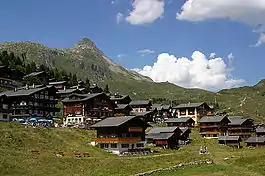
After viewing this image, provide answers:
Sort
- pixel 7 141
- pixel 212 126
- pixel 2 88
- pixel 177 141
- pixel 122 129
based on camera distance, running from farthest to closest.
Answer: pixel 2 88, pixel 212 126, pixel 177 141, pixel 122 129, pixel 7 141

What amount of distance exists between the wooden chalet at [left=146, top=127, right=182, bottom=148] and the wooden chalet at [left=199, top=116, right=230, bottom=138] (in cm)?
2069

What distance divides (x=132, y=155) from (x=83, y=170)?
66.6 feet

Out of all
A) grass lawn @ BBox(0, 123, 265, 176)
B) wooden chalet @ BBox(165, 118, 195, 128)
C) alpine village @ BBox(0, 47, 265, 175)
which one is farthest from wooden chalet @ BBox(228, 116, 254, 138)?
grass lawn @ BBox(0, 123, 265, 176)

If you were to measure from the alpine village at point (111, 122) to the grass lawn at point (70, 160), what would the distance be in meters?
2.54

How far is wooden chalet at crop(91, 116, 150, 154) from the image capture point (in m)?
75.0

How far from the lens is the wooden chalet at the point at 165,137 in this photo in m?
92.6

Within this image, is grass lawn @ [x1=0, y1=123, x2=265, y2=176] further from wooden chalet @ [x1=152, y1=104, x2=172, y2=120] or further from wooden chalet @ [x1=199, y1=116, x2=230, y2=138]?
wooden chalet @ [x1=152, y1=104, x2=172, y2=120]

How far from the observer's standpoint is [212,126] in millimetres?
116250

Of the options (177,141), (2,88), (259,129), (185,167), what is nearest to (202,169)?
(185,167)

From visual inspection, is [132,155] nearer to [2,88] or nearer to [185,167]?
[185,167]

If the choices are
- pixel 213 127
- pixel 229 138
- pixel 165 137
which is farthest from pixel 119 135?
pixel 213 127

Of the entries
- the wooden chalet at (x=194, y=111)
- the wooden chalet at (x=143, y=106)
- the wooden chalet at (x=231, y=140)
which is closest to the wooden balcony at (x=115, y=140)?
the wooden chalet at (x=231, y=140)

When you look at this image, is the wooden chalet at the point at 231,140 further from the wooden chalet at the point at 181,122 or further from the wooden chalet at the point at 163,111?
the wooden chalet at the point at 163,111

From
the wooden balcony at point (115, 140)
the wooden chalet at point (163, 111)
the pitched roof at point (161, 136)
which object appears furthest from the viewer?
the wooden chalet at point (163, 111)
